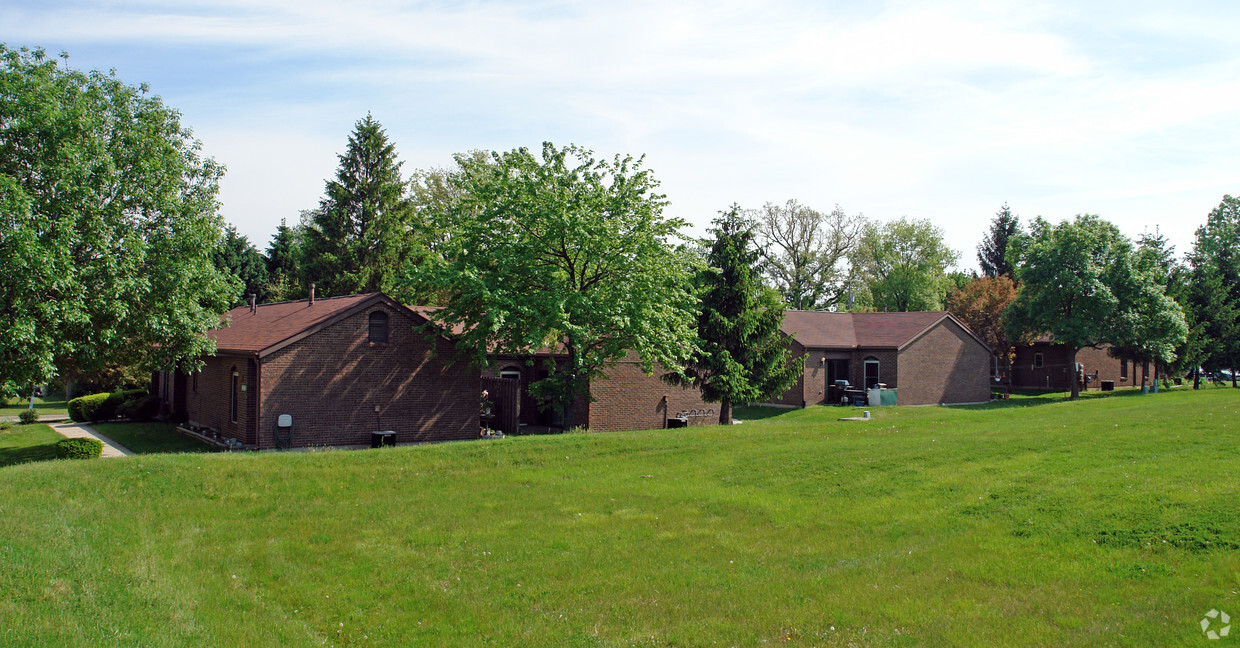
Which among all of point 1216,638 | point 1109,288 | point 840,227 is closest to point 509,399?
point 1216,638

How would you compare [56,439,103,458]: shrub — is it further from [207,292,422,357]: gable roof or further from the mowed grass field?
[207,292,422,357]: gable roof

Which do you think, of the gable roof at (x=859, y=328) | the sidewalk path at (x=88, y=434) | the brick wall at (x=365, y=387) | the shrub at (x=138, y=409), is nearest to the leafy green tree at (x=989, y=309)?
the gable roof at (x=859, y=328)

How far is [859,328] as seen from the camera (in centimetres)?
4544

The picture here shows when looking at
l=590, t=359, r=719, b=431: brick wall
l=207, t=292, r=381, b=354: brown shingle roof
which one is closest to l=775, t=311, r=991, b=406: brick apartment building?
l=590, t=359, r=719, b=431: brick wall

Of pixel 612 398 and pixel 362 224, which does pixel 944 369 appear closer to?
pixel 612 398

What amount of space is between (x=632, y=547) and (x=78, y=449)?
1560cm

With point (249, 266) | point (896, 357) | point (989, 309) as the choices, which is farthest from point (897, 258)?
point (249, 266)

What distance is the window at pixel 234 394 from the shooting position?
23.5 meters

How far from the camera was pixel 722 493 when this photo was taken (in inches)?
583

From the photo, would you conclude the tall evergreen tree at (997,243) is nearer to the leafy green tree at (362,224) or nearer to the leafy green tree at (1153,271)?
the leafy green tree at (1153,271)

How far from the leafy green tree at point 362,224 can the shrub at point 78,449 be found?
2783 centimetres

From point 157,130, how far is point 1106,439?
2463 centimetres

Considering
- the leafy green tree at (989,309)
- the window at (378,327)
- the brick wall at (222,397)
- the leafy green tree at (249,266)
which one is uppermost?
the leafy green tree at (249,266)

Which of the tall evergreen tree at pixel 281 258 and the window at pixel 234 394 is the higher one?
the tall evergreen tree at pixel 281 258
